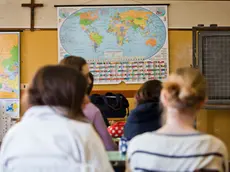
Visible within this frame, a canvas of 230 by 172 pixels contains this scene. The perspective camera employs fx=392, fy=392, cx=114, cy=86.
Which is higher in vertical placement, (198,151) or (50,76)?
(50,76)

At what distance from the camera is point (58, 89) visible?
1.35 meters

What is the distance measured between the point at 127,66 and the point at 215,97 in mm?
1114

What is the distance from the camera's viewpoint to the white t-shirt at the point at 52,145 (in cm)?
133

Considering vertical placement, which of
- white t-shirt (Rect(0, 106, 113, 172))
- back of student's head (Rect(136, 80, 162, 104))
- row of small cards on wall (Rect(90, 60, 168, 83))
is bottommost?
white t-shirt (Rect(0, 106, 113, 172))

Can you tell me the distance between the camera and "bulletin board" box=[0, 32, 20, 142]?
4785 mm

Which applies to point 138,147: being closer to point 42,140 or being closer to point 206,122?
point 42,140

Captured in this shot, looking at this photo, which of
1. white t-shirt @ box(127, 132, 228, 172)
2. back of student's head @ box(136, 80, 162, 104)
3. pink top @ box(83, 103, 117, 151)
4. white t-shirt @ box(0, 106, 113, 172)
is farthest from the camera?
back of student's head @ box(136, 80, 162, 104)

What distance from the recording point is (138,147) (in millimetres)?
1553

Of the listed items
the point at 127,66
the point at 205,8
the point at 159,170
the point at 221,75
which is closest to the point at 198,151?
the point at 159,170

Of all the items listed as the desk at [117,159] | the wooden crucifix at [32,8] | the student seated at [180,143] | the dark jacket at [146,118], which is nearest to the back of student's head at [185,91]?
the student seated at [180,143]

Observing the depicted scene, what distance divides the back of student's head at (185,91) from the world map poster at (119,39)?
3.13 m

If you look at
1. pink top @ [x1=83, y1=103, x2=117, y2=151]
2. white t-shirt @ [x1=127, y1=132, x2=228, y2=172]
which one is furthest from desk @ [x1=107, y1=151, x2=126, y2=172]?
white t-shirt @ [x1=127, y1=132, x2=228, y2=172]

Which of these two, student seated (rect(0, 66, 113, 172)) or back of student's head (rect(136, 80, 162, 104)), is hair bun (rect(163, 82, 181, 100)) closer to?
student seated (rect(0, 66, 113, 172))

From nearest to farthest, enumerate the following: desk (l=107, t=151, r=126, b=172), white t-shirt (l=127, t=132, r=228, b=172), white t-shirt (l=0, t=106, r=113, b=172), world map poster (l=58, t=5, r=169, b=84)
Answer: white t-shirt (l=0, t=106, r=113, b=172), white t-shirt (l=127, t=132, r=228, b=172), desk (l=107, t=151, r=126, b=172), world map poster (l=58, t=5, r=169, b=84)
